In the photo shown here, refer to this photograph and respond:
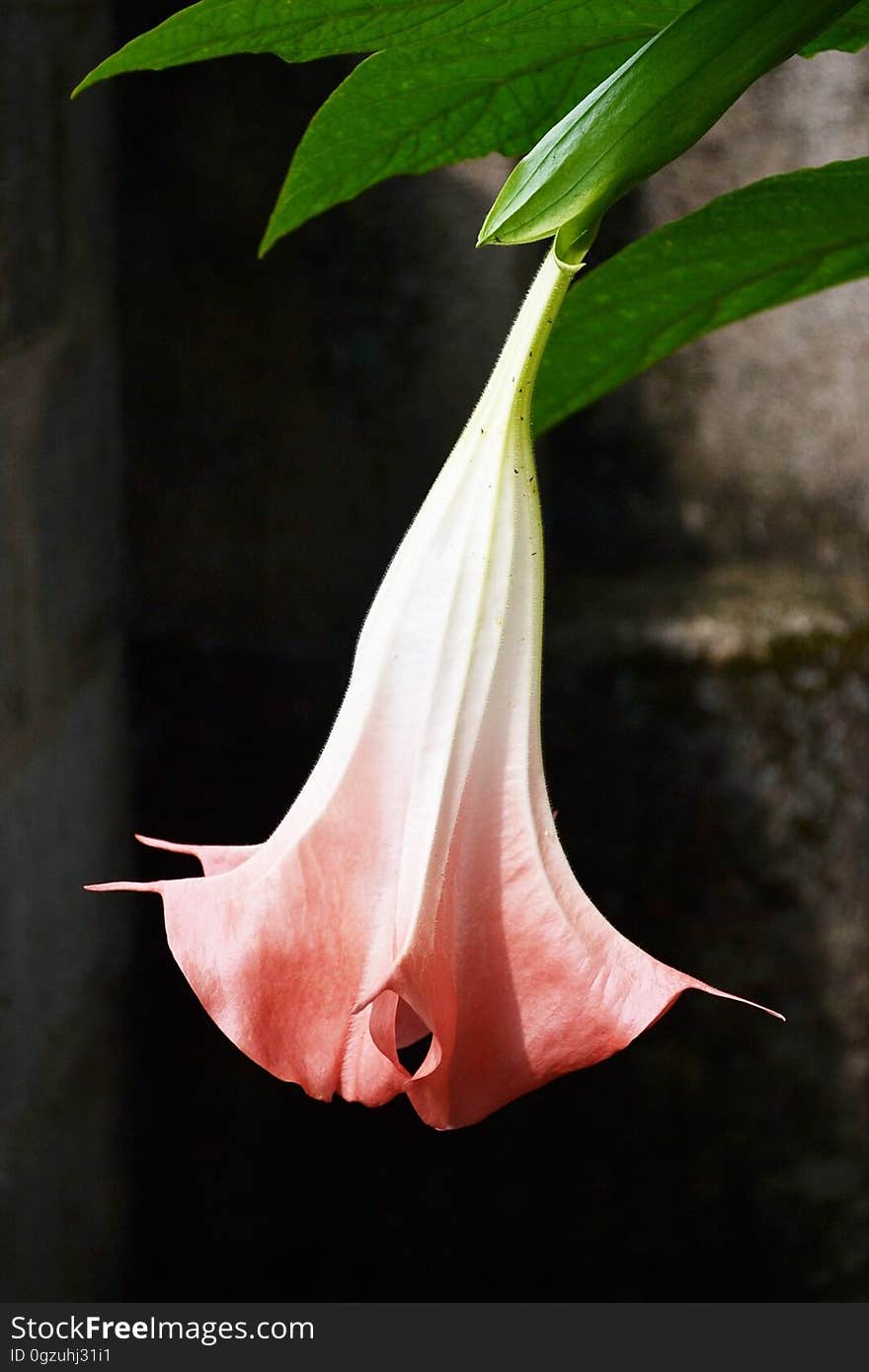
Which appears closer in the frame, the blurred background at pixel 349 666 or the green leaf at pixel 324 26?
the green leaf at pixel 324 26

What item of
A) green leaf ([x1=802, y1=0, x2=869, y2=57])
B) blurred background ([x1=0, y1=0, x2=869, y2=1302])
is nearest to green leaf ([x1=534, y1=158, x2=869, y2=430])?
green leaf ([x1=802, y1=0, x2=869, y2=57])

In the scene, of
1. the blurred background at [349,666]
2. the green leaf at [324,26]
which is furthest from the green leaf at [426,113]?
the blurred background at [349,666]

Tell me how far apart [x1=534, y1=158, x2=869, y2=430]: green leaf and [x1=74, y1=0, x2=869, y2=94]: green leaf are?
5 cm

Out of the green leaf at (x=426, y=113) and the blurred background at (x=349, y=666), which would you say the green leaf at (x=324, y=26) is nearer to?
the green leaf at (x=426, y=113)

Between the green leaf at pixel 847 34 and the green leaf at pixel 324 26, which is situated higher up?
the green leaf at pixel 847 34

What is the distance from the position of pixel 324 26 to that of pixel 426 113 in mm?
40

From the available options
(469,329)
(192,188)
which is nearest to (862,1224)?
(469,329)

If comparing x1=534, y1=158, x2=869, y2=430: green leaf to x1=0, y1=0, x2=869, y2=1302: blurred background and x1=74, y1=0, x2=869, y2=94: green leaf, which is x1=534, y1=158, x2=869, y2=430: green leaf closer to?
x1=74, y1=0, x2=869, y2=94: green leaf

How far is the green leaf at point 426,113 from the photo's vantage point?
0.76 feet

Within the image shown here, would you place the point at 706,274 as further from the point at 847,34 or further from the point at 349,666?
the point at 349,666

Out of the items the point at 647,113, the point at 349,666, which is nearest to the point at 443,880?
the point at 647,113

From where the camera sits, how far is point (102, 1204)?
821 millimetres

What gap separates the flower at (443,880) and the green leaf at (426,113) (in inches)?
2.8

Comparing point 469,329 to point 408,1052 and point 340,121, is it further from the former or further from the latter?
point 340,121
